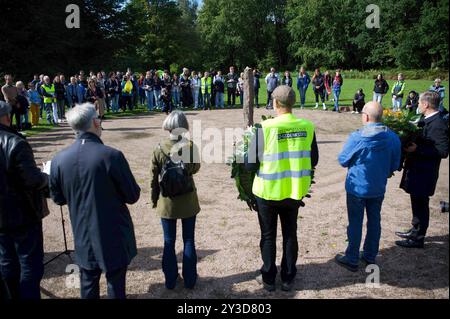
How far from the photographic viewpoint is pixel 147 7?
2117 inches

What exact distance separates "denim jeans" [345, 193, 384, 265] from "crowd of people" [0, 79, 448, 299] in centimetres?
1

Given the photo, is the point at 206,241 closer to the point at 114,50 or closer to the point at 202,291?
the point at 202,291

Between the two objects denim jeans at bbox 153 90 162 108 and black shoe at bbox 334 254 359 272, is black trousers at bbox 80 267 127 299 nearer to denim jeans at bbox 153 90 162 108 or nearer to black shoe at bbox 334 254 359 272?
black shoe at bbox 334 254 359 272

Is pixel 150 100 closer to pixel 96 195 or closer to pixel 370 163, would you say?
pixel 370 163

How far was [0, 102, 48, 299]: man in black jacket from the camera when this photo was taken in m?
3.87

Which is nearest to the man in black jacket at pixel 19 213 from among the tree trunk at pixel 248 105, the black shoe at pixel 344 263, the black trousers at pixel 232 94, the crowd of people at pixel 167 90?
the black shoe at pixel 344 263

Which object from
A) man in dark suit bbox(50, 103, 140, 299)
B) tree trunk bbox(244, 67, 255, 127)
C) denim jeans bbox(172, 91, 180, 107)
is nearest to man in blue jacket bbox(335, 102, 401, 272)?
man in dark suit bbox(50, 103, 140, 299)

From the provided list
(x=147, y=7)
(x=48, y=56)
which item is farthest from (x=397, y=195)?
(x=147, y=7)

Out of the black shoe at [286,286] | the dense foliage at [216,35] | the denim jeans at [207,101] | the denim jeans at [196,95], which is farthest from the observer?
the dense foliage at [216,35]

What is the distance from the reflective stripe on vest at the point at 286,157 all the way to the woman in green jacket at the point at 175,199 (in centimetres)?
84

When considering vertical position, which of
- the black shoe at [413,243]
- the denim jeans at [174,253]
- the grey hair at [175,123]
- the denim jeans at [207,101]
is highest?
the denim jeans at [207,101]

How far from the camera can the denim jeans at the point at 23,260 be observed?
4.07 m

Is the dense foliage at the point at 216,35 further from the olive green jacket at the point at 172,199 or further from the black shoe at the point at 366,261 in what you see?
the olive green jacket at the point at 172,199
